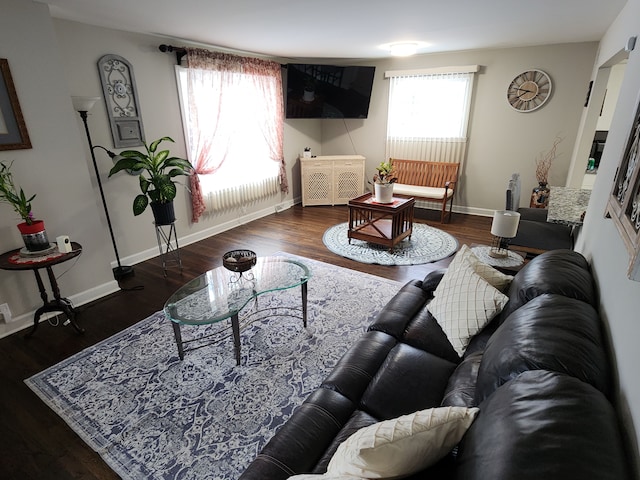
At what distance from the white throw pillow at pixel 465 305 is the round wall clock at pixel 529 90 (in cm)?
398

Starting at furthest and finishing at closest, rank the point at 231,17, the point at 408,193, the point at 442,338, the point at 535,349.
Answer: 1. the point at 408,193
2. the point at 231,17
3. the point at 442,338
4. the point at 535,349

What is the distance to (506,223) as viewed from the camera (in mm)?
2359

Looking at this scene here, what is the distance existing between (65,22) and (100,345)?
2.83 metres

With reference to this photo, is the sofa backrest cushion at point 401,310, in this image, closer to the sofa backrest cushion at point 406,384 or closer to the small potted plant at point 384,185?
the sofa backrest cushion at point 406,384

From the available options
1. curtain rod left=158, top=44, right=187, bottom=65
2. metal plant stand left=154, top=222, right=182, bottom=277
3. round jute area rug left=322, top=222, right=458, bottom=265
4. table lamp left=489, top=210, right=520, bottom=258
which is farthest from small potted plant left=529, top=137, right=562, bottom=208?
curtain rod left=158, top=44, right=187, bottom=65

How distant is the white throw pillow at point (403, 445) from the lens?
92cm

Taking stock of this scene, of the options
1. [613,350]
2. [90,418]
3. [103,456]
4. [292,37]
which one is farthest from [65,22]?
[613,350]

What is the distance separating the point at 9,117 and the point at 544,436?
357cm

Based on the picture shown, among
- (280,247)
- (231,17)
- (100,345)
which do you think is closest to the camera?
(100,345)

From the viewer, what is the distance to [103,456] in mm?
1744

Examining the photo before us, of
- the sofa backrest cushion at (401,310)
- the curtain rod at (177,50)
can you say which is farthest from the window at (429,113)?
the sofa backrest cushion at (401,310)

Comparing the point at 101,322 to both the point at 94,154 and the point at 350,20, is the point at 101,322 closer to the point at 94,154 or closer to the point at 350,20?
the point at 94,154

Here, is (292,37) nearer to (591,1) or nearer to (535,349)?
(591,1)

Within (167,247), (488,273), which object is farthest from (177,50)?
(488,273)
